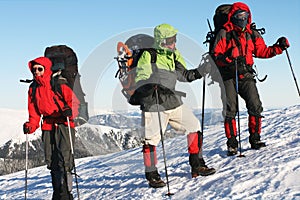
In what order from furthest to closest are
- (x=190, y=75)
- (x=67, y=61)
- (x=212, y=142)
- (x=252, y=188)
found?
(x=212, y=142), (x=67, y=61), (x=190, y=75), (x=252, y=188)

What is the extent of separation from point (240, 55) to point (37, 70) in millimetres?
3301

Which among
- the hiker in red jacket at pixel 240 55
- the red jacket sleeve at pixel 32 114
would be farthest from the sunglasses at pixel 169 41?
the red jacket sleeve at pixel 32 114

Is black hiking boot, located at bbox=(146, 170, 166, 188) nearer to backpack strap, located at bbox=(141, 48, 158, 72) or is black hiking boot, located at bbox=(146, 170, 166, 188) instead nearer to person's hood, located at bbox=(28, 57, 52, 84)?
backpack strap, located at bbox=(141, 48, 158, 72)

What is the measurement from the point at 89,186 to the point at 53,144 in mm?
2094

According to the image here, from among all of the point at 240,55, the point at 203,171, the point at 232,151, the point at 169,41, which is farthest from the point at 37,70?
the point at 232,151

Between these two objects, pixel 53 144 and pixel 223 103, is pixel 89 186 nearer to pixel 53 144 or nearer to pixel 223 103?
pixel 53 144

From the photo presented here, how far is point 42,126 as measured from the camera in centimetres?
609

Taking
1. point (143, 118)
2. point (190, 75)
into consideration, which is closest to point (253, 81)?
point (190, 75)

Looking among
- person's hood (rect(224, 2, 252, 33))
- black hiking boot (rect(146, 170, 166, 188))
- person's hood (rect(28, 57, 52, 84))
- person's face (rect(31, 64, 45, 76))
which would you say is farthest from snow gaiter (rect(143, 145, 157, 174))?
person's hood (rect(224, 2, 252, 33))

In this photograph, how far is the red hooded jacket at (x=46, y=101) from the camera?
231 inches

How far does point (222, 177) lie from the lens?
571cm

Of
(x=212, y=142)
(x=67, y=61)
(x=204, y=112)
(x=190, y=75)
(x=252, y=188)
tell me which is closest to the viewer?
(x=252, y=188)

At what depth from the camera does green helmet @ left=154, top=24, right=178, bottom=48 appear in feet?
18.4

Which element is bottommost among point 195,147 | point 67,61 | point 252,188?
point 252,188
